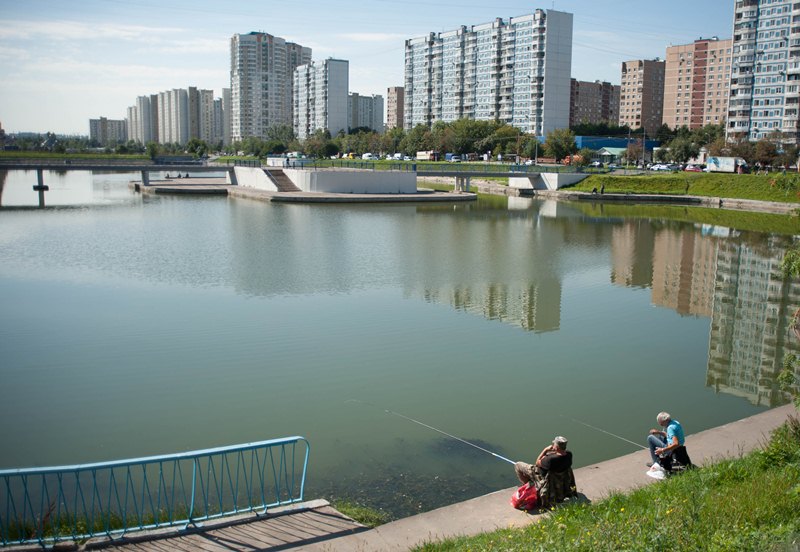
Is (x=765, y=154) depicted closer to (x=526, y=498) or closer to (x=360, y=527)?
(x=526, y=498)

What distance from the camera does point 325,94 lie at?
14875cm

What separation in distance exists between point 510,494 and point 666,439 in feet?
6.99

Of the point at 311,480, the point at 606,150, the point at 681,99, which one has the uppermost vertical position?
the point at 681,99

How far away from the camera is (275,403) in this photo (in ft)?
39.0

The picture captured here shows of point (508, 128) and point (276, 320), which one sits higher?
point (508, 128)

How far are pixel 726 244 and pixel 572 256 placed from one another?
31.6 ft

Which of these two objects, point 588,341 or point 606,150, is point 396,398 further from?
point 606,150

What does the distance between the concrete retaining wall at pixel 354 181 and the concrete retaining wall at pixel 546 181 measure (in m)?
13.6

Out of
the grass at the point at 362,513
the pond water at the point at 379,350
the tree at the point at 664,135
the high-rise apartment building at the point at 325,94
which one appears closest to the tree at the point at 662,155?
the tree at the point at 664,135

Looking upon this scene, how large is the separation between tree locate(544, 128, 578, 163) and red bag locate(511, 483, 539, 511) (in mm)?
83919

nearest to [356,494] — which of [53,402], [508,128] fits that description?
[53,402]

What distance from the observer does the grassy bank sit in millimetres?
54594

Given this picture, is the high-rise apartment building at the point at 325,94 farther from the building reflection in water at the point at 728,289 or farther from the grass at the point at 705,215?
the building reflection in water at the point at 728,289

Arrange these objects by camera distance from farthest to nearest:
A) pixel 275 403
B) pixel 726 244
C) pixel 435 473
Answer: pixel 726 244 < pixel 275 403 < pixel 435 473
